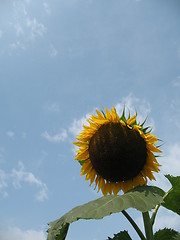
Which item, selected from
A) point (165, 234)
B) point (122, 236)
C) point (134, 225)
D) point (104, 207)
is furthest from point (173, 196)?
point (104, 207)

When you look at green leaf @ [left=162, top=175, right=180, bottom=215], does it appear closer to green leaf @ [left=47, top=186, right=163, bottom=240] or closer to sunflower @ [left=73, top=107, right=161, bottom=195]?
sunflower @ [left=73, top=107, right=161, bottom=195]

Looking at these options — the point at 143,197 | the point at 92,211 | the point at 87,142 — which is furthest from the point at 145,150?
the point at 92,211

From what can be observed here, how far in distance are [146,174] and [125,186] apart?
31 cm

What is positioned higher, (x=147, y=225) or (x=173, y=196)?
(x=173, y=196)

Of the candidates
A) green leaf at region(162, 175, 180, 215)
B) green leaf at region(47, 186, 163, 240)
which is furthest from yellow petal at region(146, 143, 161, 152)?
green leaf at region(47, 186, 163, 240)

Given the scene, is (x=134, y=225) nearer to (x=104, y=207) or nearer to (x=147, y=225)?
(x=147, y=225)

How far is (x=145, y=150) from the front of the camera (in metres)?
3.75

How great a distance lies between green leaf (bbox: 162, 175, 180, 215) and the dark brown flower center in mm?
421

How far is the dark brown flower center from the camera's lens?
353cm

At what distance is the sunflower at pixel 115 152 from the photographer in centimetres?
356

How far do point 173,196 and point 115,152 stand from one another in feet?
2.92

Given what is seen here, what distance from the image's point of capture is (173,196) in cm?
366

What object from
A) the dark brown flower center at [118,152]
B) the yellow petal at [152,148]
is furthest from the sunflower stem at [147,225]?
the yellow petal at [152,148]

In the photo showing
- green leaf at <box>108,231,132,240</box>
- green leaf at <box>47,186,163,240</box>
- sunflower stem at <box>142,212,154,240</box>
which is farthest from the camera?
green leaf at <box>108,231,132,240</box>
